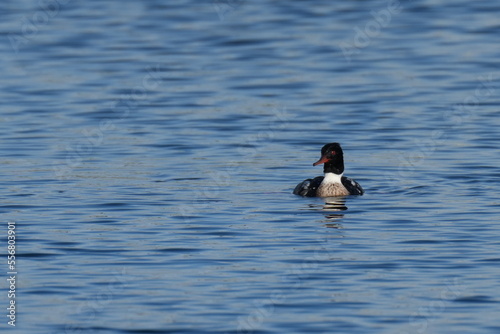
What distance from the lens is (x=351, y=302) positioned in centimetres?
1322

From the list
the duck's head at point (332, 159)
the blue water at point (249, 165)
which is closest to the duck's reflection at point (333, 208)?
the blue water at point (249, 165)

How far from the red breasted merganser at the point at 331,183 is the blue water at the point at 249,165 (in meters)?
0.27

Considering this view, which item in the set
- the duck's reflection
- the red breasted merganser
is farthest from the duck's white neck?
the duck's reflection

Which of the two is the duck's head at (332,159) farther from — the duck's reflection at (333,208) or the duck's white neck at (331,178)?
the duck's reflection at (333,208)

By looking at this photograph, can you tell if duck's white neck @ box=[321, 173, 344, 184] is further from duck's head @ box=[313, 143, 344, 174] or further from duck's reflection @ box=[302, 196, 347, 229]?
duck's reflection @ box=[302, 196, 347, 229]

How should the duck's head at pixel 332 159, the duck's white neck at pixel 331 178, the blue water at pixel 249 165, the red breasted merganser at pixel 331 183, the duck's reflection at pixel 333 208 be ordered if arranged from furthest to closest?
1. the duck's head at pixel 332 159
2. the duck's white neck at pixel 331 178
3. the red breasted merganser at pixel 331 183
4. the duck's reflection at pixel 333 208
5. the blue water at pixel 249 165

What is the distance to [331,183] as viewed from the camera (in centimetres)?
2014

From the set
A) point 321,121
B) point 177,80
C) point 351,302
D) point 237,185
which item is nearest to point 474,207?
point 237,185

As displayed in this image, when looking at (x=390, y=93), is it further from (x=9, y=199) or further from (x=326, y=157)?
(x=9, y=199)

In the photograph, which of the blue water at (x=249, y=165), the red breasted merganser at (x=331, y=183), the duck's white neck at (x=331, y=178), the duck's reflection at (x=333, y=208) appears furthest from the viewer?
the duck's white neck at (x=331, y=178)

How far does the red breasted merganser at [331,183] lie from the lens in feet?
65.4

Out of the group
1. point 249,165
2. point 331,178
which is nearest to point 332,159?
point 331,178

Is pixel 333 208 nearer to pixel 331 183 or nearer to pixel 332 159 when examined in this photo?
pixel 331 183

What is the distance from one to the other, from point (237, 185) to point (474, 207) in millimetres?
3920
